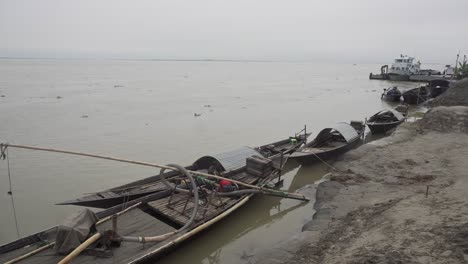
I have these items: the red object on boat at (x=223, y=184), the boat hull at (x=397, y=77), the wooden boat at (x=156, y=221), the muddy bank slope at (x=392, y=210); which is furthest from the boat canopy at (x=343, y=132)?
the boat hull at (x=397, y=77)

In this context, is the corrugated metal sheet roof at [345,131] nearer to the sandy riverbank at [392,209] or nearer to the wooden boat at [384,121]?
the sandy riverbank at [392,209]

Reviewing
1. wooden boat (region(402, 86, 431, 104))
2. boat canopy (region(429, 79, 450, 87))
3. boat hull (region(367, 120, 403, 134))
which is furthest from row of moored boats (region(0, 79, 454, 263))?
boat canopy (region(429, 79, 450, 87))

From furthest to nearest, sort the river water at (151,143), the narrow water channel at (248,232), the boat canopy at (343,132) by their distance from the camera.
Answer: the boat canopy at (343,132), the river water at (151,143), the narrow water channel at (248,232)

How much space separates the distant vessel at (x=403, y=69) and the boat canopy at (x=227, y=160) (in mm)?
60978

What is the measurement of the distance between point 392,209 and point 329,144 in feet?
27.5

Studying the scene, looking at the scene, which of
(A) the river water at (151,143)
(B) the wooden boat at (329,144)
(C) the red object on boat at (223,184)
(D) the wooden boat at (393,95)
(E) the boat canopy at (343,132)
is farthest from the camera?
(D) the wooden boat at (393,95)

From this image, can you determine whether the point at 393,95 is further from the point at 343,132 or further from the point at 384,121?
the point at 343,132

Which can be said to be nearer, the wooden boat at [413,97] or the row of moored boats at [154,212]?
the row of moored boats at [154,212]

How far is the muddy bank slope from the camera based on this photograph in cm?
640

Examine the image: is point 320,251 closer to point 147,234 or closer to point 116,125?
point 147,234

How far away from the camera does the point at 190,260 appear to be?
26.3 ft

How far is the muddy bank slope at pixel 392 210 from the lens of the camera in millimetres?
6402

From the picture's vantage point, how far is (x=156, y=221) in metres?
8.15

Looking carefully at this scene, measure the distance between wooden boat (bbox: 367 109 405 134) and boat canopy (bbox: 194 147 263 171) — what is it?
1172 centimetres
